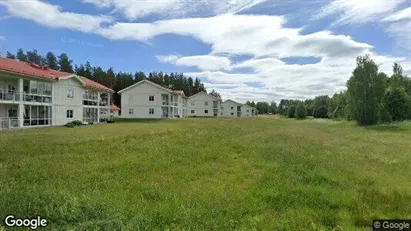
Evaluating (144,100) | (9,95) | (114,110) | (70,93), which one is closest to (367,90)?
(144,100)

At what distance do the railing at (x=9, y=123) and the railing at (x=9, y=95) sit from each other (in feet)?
6.66

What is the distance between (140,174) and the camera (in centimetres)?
1075

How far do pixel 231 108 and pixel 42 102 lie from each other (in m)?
104

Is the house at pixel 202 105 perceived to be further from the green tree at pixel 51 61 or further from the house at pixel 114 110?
the green tree at pixel 51 61

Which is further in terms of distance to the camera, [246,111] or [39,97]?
[246,111]

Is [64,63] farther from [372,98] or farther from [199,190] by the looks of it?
[199,190]

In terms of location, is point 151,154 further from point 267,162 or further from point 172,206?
point 172,206

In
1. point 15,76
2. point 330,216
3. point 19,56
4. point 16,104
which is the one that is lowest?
point 330,216

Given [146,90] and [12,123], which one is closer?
[12,123]

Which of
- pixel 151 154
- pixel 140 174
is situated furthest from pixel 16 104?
pixel 140 174

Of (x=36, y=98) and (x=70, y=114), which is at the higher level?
(x=36, y=98)

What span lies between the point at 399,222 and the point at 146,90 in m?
68.7

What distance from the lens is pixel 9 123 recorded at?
3269 cm

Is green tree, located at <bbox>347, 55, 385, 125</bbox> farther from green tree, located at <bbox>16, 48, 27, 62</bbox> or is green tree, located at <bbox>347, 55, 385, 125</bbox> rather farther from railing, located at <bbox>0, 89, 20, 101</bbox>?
green tree, located at <bbox>16, 48, 27, 62</bbox>
